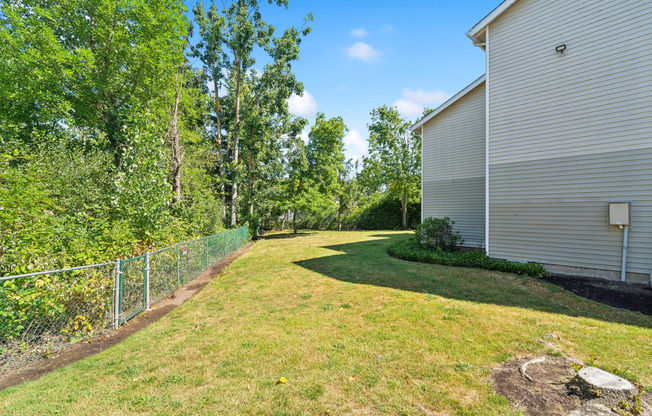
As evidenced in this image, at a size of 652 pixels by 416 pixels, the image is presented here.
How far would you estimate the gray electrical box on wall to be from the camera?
6.33m

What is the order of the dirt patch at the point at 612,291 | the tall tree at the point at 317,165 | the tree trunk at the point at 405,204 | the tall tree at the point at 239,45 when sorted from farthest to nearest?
the tree trunk at the point at 405,204, the tall tree at the point at 317,165, the tall tree at the point at 239,45, the dirt patch at the point at 612,291

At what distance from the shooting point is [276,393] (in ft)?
9.49

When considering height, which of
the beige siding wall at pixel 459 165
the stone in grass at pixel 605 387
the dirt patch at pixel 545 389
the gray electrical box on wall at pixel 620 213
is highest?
the beige siding wall at pixel 459 165

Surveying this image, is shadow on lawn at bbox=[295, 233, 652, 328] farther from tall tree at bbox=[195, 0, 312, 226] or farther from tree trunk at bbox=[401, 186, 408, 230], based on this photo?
tree trunk at bbox=[401, 186, 408, 230]

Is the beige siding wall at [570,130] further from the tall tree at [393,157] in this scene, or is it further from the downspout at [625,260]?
the tall tree at [393,157]

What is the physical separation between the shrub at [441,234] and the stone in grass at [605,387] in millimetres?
7997

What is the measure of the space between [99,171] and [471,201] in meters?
12.3

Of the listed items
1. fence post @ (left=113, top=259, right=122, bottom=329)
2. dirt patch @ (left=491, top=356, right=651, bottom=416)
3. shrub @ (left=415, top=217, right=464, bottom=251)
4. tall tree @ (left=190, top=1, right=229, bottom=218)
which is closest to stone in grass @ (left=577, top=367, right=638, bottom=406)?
dirt patch @ (left=491, top=356, right=651, bottom=416)

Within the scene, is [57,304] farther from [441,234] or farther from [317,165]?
[317,165]

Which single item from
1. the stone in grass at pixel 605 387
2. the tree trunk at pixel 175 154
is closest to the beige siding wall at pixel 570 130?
the stone in grass at pixel 605 387

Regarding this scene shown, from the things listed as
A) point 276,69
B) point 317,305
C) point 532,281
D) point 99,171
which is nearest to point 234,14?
point 276,69

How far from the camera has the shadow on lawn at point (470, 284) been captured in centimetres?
500

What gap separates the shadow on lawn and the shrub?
6.06 ft

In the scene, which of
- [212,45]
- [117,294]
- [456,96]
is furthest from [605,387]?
[212,45]
